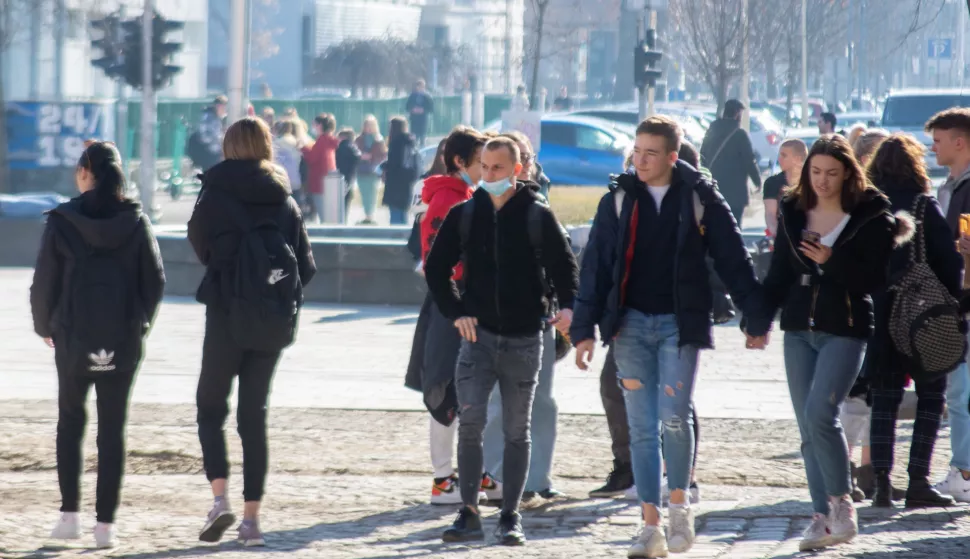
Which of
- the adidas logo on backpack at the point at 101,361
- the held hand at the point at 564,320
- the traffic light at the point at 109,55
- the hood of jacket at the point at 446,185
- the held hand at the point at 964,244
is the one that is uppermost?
the traffic light at the point at 109,55

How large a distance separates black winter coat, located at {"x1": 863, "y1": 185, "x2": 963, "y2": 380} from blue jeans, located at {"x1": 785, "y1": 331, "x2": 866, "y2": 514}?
20.6 inches

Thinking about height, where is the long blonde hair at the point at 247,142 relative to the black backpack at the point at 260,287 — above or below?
above

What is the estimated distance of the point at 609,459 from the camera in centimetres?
818

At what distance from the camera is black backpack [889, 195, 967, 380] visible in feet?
21.9

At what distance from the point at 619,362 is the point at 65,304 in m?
2.08

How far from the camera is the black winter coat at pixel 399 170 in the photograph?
69.3 feet

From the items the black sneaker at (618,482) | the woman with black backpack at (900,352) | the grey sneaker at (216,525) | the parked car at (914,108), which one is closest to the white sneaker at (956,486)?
the woman with black backpack at (900,352)

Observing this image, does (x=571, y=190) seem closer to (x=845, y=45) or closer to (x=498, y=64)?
(x=845, y=45)

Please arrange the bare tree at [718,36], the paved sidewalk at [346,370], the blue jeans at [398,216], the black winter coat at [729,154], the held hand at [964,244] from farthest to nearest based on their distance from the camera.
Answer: the bare tree at [718,36], the blue jeans at [398,216], the black winter coat at [729,154], the paved sidewalk at [346,370], the held hand at [964,244]

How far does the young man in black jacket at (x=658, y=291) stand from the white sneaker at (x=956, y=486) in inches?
64.4

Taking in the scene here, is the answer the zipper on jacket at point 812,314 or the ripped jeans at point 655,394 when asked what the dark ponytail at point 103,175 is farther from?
the zipper on jacket at point 812,314

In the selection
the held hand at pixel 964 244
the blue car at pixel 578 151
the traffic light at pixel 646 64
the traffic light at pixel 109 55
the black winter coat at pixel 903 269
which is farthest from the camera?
the blue car at pixel 578 151

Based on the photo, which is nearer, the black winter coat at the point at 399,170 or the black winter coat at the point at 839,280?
the black winter coat at the point at 839,280

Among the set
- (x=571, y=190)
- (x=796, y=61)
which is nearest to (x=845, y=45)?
(x=796, y=61)
